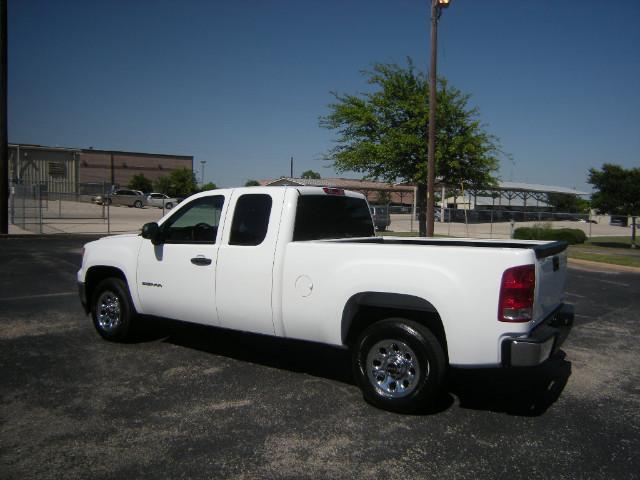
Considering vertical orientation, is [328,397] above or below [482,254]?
below

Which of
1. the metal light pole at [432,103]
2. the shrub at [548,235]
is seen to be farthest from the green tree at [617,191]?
the metal light pole at [432,103]

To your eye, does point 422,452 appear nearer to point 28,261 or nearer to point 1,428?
point 1,428

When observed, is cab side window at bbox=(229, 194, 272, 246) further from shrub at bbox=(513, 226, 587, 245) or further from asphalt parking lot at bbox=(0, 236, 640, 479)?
shrub at bbox=(513, 226, 587, 245)

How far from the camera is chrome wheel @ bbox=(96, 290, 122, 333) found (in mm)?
6281

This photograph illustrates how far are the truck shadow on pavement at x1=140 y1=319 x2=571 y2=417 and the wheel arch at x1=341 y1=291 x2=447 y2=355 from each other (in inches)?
21.2

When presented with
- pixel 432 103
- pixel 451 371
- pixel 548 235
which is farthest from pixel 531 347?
pixel 548 235

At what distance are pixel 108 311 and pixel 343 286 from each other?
341 cm

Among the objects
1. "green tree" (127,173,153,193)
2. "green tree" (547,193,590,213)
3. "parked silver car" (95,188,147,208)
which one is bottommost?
"parked silver car" (95,188,147,208)

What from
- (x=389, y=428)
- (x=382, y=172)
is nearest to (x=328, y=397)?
(x=389, y=428)

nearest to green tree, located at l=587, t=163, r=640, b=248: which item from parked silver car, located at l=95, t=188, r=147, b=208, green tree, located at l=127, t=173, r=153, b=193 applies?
parked silver car, located at l=95, t=188, r=147, b=208

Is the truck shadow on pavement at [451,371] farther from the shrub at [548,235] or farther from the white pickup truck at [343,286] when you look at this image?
the shrub at [548,235]

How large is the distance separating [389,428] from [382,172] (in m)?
15.6

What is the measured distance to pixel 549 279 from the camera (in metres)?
4.32

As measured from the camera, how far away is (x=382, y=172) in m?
19.1
